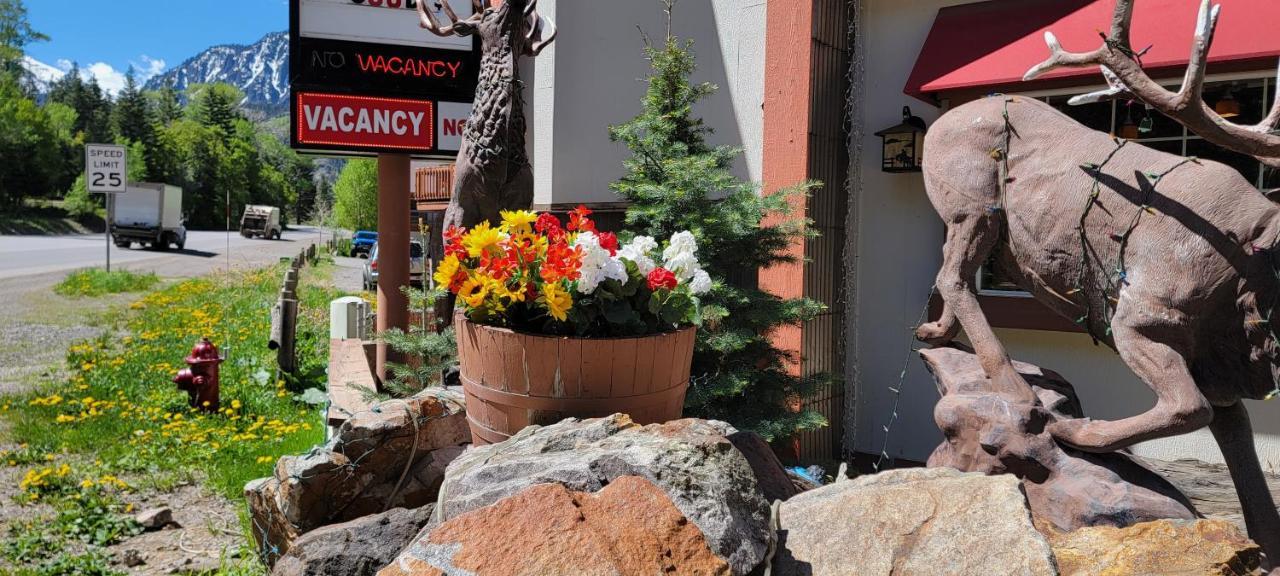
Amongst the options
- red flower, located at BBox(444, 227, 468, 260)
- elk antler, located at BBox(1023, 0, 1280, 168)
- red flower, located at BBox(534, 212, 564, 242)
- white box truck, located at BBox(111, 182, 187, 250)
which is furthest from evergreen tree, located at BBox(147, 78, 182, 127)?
elk antler, located at BBox(1023, 0, 1280, 168)

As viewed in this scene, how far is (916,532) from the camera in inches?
92.3

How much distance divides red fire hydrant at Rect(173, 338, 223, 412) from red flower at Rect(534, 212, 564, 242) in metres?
5.82

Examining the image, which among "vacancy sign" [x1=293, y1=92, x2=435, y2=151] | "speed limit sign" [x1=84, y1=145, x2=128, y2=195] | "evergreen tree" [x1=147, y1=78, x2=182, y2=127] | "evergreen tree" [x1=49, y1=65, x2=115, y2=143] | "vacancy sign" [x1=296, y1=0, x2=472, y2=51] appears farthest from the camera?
"evergreen tree" [x1=147, y1=78, x2=182, y2=127]

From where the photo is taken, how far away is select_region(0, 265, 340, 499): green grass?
21.0 feet

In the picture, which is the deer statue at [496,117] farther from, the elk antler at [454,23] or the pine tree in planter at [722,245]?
the pine tree in planter at [722,245]

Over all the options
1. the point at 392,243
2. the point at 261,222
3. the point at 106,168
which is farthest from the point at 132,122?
the point at 392,243

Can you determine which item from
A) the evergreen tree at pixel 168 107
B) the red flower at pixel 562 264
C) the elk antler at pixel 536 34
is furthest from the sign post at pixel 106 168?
the evergreen tree at pixel 168 107

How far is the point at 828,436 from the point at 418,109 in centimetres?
459

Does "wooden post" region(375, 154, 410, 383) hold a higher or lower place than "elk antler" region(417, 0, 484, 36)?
lower

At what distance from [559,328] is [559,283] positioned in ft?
0.61

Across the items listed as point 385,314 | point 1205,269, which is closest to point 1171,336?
point 1205,269

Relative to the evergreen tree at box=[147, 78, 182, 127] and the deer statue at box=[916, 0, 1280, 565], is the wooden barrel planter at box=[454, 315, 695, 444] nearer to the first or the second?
the deer statue at box=[916, 0, 1280, 565]

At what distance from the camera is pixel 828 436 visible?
659 cm

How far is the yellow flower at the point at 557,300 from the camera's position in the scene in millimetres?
2777
